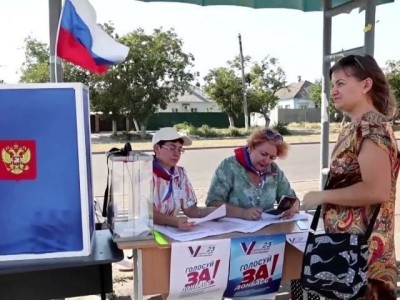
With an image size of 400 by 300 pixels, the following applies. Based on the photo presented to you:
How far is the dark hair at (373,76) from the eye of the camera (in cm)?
191

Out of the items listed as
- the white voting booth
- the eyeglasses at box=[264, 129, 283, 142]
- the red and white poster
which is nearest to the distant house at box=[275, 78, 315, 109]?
the eyeglasses at box=[264, 129, 283, 142]

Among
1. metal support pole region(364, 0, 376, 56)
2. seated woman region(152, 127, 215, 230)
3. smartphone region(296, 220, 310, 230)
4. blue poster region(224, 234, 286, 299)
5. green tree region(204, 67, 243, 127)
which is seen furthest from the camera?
green tree region(204, 67, 243, 127)

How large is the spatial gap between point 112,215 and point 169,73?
23.1 meters

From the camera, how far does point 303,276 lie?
2.01 m

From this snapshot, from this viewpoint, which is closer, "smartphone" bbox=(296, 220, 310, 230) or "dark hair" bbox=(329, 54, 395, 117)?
"dark hair" bbox=(329, 54, 395, 117)

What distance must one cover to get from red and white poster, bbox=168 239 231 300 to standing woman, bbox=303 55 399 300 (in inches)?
20.6

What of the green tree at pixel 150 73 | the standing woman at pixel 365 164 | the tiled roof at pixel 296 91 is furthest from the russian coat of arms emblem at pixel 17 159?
the tiled roof at pixel 296 91

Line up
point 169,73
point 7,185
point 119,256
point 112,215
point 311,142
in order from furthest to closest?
1. point 169,73
2. point 311,142
3. point 112,215
4. point 119,256
5. point 7,185

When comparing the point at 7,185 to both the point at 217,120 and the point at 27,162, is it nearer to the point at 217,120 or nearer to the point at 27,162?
the point at 27,162

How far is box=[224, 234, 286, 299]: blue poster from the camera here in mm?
2320

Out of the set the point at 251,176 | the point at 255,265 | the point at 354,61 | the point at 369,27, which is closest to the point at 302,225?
the point at 255,265

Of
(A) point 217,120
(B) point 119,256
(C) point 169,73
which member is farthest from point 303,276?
(A) point 217,120

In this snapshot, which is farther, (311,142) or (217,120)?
(217,120)

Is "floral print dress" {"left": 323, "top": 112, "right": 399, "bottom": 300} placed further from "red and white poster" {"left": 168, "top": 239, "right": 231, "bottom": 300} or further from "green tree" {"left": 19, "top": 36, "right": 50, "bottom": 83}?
"green tree" {"left": 19, "top": 36, "right": 50, "bottom": 83}
